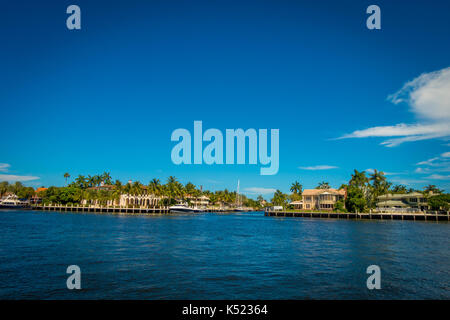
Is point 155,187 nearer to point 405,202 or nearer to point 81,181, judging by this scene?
point 81,181

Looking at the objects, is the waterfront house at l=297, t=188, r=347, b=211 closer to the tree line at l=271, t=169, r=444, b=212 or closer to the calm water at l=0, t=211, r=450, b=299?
the tree line at l=271, t=169, r=444, b=212

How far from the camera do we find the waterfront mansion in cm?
11231

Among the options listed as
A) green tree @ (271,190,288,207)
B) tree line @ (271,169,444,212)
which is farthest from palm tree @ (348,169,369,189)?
green tree @ (271,190,288,207)

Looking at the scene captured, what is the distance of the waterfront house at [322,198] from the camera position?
112 metres

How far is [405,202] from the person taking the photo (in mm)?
106562

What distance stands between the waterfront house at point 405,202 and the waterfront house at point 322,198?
14007mm

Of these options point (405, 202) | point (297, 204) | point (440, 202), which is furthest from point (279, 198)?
point (440, 202)

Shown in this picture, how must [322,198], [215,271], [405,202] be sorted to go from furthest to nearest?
[322,198], [405,202], [215,271]

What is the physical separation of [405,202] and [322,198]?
28.4 metres

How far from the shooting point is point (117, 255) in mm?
24203

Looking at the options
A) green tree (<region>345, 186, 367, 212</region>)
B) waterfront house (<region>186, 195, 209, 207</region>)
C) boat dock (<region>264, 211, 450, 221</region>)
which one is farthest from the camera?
waterfront house (<region>186, 195, 209, 207</region>)
